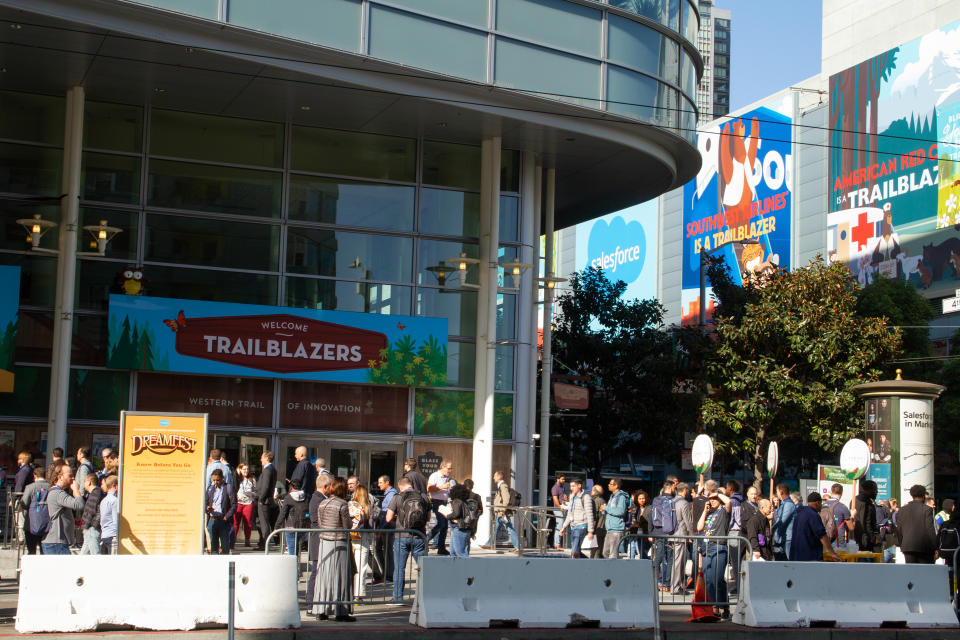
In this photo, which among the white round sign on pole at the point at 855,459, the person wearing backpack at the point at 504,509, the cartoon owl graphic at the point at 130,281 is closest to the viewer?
the white round sign on pole at the point at 855,459

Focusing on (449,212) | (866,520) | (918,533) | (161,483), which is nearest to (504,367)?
(449,212)

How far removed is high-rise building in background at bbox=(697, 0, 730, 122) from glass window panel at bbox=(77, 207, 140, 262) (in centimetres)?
15898

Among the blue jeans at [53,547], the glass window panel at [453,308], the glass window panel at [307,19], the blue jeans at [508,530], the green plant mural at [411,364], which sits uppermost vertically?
the glass window panel at [307,19]

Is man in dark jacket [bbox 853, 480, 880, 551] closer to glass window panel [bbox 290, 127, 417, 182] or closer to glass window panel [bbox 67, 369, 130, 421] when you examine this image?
glass window panel [bbox 290, 127, 417, 182]

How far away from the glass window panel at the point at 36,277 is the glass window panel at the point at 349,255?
463 centimetres

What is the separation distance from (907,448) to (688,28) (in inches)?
400

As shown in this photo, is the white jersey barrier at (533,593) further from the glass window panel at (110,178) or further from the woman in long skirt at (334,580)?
the glass window panel at (110,178)

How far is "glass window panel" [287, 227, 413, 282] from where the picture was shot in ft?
79.5

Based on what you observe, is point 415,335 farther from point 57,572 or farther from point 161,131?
point 57,572

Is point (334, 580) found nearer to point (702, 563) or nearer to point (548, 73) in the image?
point (702, 563)

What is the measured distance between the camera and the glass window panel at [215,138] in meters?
23.5

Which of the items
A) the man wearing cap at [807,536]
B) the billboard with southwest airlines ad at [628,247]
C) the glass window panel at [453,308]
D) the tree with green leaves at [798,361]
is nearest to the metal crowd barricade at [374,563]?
the man wearing cap at [807,536]

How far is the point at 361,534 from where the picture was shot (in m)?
14.7

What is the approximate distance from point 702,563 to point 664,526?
400cm
